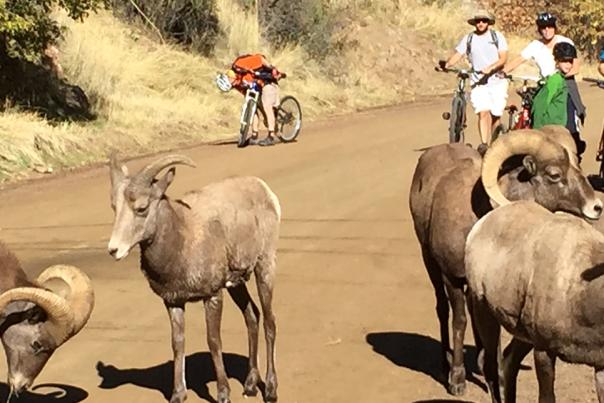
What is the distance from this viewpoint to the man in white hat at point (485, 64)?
16.5 metres

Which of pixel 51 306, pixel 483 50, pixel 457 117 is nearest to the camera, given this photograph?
pixel 51 306

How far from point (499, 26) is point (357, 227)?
3633 centimetres

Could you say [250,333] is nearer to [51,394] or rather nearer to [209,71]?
[51,394]

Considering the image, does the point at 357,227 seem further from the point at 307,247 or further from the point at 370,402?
the point at 370,402

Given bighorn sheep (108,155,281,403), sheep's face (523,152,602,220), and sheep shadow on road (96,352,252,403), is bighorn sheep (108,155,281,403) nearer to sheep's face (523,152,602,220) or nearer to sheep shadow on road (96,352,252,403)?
sheep shadow on road (96,352,252,403)

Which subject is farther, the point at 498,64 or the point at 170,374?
the point at 498,64

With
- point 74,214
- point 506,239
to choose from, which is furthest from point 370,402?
point 74,214

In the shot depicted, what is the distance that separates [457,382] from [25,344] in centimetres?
312

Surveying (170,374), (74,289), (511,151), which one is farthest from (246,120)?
(74,289)

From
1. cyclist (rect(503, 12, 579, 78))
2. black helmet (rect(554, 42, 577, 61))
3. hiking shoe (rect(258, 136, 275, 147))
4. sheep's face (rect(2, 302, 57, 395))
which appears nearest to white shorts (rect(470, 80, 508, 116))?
cyclist (rect(503, 12, 579, 78))

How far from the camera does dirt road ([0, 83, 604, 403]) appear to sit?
9227 millimetres

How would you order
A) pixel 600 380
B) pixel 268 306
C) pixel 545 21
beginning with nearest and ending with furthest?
pixel 600 380, pixel 268 306, pixel 545 21

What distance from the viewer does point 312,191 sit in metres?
17.8

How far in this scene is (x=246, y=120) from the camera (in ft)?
73.5
